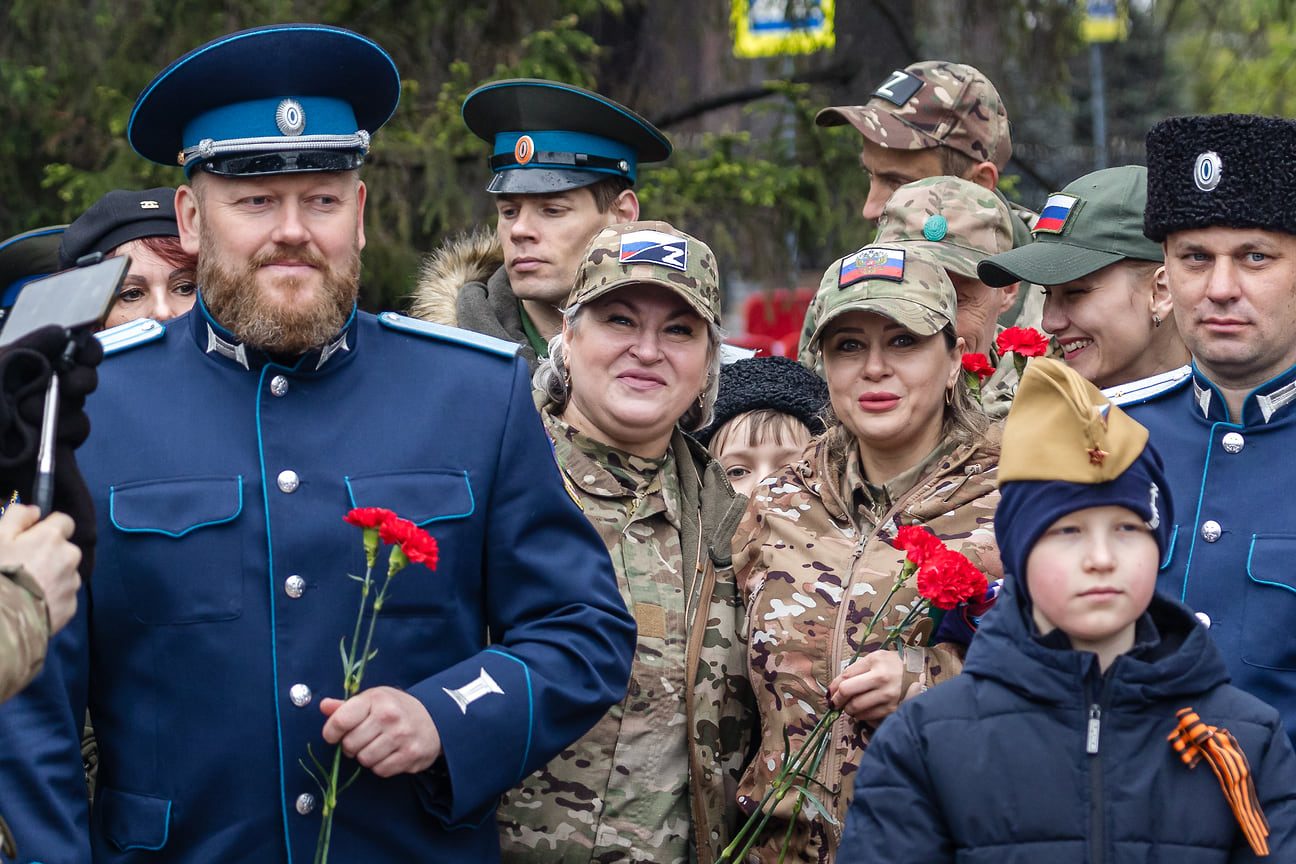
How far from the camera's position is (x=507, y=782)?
9.80 feet

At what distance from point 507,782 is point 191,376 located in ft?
3.20

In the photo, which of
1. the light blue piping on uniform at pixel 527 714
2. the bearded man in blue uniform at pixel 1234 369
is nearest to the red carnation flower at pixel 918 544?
the bearded man in blue uniform at pixel 1234 369

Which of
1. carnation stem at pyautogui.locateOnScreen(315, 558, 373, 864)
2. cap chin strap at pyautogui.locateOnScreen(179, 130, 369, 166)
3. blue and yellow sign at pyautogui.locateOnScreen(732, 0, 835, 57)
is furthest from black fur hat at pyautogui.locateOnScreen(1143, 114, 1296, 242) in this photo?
blue and yellow sign at pyautogui.locateOnScreen(732, 0, 835, 57)

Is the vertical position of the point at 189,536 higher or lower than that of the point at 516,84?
lower

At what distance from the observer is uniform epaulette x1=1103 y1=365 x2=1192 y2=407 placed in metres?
3.53

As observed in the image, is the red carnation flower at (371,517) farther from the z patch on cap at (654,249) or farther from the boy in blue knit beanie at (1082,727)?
the z patch on cap at (654,249)

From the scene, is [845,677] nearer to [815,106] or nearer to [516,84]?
[516,84]

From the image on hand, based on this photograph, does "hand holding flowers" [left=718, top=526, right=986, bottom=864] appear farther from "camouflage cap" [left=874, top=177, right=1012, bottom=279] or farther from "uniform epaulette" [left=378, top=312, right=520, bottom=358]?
"camouflage cap" [left=874, top=177, right=1012, bottom=279]

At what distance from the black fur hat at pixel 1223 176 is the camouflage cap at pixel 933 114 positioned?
6.35 ft

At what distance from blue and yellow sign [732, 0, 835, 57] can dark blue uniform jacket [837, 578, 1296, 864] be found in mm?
5805

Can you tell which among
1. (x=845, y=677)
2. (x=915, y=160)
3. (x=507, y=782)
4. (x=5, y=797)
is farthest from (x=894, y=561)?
(x=915, y=160)

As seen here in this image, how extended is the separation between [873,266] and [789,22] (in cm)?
469

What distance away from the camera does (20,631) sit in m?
2.31

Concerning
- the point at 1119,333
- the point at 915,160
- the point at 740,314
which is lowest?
the point at 740,314
